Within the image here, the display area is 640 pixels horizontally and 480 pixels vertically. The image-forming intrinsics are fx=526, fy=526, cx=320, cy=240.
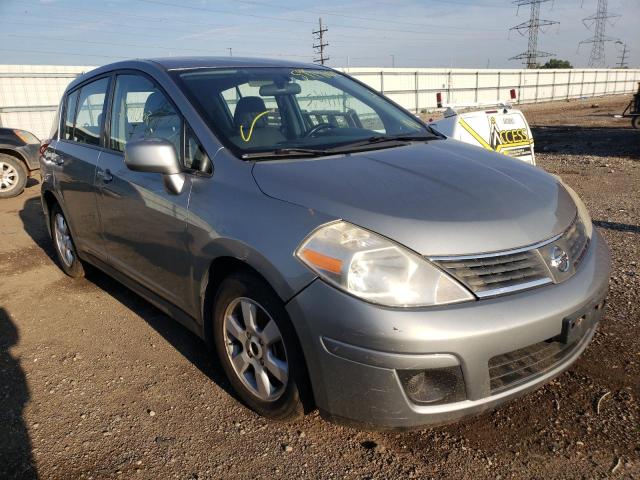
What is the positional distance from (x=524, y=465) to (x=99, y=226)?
3017 mm

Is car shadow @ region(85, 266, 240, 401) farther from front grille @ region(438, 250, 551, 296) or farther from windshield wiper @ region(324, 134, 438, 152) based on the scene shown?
front grille @ region(438, 250, 551, 296)

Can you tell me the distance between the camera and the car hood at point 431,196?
81.2 inches

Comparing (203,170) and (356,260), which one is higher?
(203,170)

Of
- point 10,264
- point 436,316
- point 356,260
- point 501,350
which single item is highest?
point 356,260

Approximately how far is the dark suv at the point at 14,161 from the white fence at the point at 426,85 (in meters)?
7.17

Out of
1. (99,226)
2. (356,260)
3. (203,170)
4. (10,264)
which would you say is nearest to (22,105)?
(10,264)

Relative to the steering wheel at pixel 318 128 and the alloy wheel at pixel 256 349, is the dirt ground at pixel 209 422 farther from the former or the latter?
the steering wheel at pixel 318 128

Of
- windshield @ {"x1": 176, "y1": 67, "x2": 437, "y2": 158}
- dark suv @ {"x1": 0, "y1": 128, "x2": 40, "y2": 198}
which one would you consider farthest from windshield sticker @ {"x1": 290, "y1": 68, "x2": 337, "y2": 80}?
dark suv @ {"x1": 0, "y1": 128, "x2": 40, "y2": 198}

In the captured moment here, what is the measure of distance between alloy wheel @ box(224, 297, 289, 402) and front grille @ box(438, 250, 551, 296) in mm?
806

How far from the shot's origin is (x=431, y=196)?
2.26 meters

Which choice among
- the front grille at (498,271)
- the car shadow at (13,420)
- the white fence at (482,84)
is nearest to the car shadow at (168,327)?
the car shadow at (13,420)

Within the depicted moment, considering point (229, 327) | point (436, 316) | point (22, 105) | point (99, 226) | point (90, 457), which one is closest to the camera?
point (436, 316)

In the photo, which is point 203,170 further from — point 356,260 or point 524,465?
point 524,465

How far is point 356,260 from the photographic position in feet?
6.55
